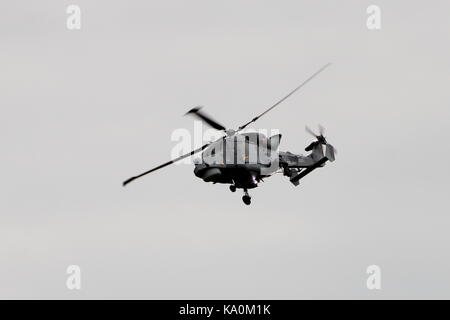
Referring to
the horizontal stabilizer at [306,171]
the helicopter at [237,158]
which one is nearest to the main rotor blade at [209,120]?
Answer: the helicopter at [237,158]

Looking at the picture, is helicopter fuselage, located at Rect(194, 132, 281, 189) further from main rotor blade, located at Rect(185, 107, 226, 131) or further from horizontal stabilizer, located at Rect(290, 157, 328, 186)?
horizontal stabilizer, located at Rect(290, 157, 328, 186)

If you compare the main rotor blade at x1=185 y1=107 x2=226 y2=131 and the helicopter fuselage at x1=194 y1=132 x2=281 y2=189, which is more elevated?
the main rotor blade at x1=185 y1=107 x2=226 y2=131

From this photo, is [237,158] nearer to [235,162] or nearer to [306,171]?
[235,162]

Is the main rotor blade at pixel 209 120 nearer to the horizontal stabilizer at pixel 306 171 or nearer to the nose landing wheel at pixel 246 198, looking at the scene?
the nose landing wheel at pixel 246 198

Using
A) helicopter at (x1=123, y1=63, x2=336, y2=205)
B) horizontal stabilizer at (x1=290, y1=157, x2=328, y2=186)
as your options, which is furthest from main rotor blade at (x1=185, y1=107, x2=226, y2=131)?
horizontal stabilizer at (x1=290, y1=157, x2=328, y2=186)

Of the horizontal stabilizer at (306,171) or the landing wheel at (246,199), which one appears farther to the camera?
the horizontal stabilizer at (306,171)

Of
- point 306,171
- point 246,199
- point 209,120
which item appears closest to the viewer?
point 209,120

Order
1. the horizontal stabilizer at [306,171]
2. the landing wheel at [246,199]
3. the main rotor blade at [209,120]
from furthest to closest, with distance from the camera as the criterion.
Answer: the horizontal stabilizer at [306,171]
the landing wheel at [246,199]
the main rotor blade at [209,120]

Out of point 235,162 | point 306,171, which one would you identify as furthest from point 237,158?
point 306,171

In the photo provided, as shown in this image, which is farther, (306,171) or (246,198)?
(306,171)

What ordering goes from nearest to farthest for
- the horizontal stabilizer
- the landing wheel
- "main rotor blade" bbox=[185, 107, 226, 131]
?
"main rotor blade" bbox=[185, 107, 226, 131] → the landing wheel → the horizontal stabilizer
